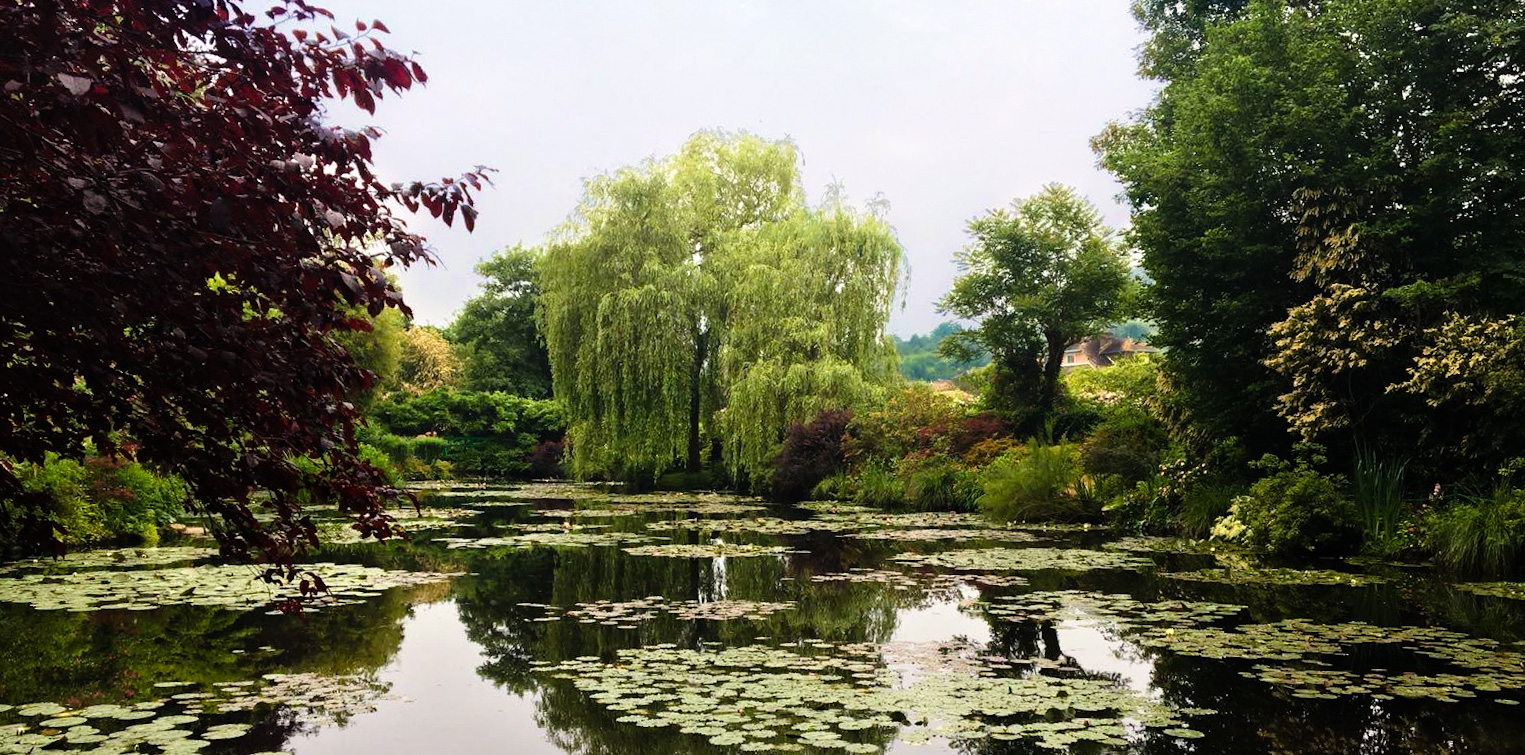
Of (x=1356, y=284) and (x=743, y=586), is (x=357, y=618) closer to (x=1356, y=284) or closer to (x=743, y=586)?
(x=743, y=586)

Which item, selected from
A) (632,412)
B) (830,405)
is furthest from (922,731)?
(632,412)

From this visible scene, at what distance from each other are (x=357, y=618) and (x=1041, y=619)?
4.99 meters

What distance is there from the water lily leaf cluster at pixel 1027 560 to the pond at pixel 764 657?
0.26ft

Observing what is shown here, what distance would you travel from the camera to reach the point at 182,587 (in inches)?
332

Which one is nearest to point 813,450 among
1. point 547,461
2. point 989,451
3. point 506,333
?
point 989,451

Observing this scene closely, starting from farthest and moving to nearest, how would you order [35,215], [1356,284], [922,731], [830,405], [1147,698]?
[830,405] → [1356,284] → [1147,698] → [922,731] → [35,215]

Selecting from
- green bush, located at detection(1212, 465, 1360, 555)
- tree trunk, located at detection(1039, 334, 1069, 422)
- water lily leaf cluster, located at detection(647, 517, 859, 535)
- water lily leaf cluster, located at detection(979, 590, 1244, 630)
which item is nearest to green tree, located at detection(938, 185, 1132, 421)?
tree trunk, located at detection(1039, 334, 1069, 422)

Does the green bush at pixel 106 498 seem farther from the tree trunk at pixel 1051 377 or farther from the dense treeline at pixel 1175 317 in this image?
the tree trunk at pixel 1051 377

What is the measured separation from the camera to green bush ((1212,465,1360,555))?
1062 centimetres

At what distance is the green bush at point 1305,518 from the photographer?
10.6 metres

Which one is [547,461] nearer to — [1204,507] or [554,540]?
[554,540]

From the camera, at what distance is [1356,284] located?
11.5 metres

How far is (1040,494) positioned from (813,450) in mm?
5975

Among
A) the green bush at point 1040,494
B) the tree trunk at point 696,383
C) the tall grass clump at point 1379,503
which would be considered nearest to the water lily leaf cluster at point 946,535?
the green bush at point 1040,494
